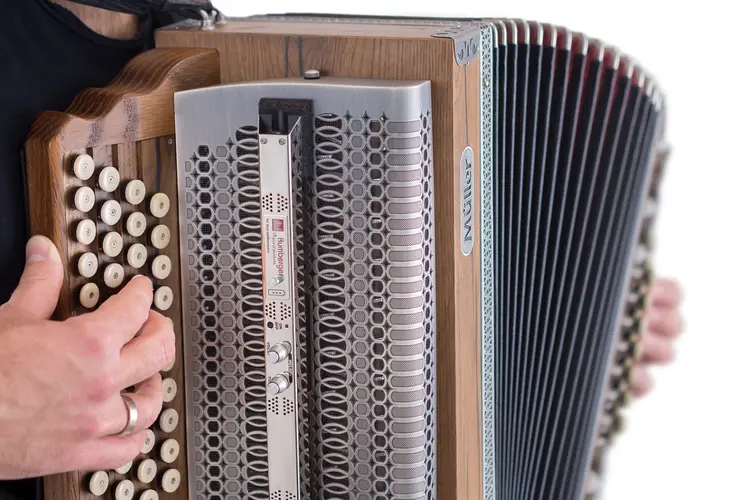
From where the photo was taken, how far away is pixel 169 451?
1.24 metres

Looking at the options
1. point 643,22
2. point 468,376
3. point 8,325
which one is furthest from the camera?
point 643,22

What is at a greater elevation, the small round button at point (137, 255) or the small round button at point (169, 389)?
the small round button at point (137, 255)

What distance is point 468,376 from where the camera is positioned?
49.1 inches

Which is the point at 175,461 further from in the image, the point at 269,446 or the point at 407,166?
the point at 407,166

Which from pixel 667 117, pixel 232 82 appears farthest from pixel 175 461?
pixel 667 117

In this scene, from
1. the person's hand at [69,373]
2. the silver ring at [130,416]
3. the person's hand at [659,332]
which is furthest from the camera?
the person's hand at [659,332]

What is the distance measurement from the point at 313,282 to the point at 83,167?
0.91 feet

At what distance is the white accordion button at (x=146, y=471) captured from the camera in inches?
47.4

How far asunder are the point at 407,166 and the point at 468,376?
287mm

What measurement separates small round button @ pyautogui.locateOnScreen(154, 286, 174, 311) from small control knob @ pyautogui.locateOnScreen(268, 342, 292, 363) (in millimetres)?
138

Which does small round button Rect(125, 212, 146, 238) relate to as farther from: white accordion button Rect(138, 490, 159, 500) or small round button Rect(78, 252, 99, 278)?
white accordion button Rect(138, 490, 159, 500)

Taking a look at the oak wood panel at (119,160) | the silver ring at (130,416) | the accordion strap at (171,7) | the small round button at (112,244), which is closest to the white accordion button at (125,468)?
the oak wood panel at (119,160)

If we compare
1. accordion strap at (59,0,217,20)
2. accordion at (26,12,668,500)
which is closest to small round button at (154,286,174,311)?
accordion at (26,12,668,500)

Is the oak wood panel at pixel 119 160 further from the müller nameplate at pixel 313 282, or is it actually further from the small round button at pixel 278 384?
the small round button at pixel 278 384
